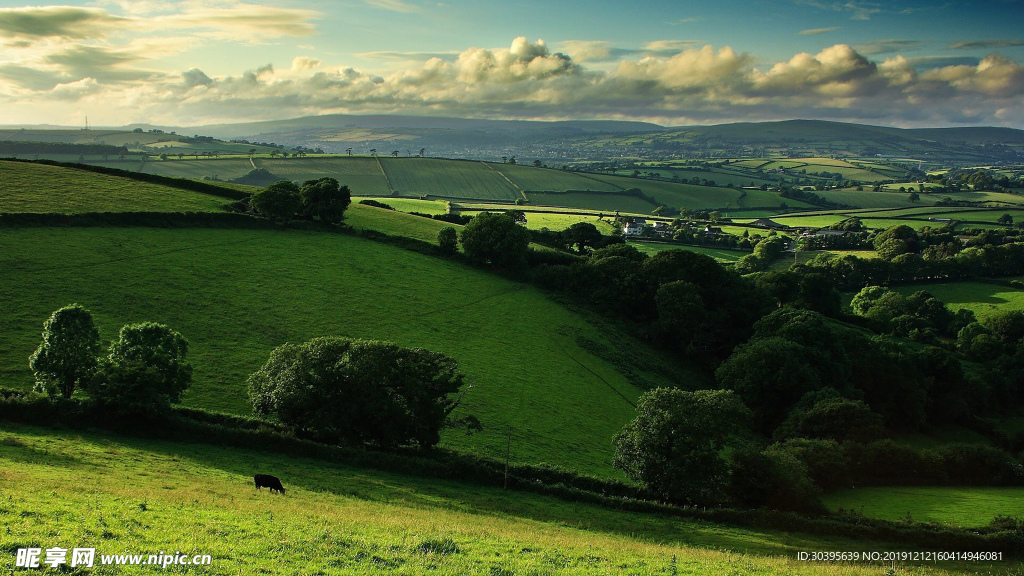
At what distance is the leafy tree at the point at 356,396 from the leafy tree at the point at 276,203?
4662 cm

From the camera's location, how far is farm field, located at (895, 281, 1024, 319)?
106688mm

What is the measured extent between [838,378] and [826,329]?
5957 mm

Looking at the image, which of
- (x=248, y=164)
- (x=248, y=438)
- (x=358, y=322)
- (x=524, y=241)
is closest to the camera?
(x=248, y=438)

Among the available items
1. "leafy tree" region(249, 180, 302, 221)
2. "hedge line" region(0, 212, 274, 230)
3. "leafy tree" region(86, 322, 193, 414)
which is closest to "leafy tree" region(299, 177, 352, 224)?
"leafy tree" region(249, 180, 302, 221)

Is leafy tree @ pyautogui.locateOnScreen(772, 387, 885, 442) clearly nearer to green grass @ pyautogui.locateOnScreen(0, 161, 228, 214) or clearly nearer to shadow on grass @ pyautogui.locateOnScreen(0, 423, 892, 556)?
shadow on grass @ pyautogui.locateOnScreen(0, 423, 892, 556)

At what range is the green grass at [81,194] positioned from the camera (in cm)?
6712

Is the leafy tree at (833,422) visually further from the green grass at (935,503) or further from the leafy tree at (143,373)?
the leafy tree at (143,373)

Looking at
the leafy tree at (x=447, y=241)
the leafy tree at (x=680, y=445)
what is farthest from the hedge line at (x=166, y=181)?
the leafy tree at (x=680, y=445)

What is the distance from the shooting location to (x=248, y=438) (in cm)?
3709

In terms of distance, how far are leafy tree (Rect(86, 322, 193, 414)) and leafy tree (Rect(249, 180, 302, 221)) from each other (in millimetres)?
44839

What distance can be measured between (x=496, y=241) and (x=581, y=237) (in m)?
29.0

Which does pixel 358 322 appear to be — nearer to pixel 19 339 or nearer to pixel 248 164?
pixel 19 339

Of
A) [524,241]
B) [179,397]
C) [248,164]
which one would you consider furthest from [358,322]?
[248,164]

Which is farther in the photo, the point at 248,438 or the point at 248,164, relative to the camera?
the point at 248,164
